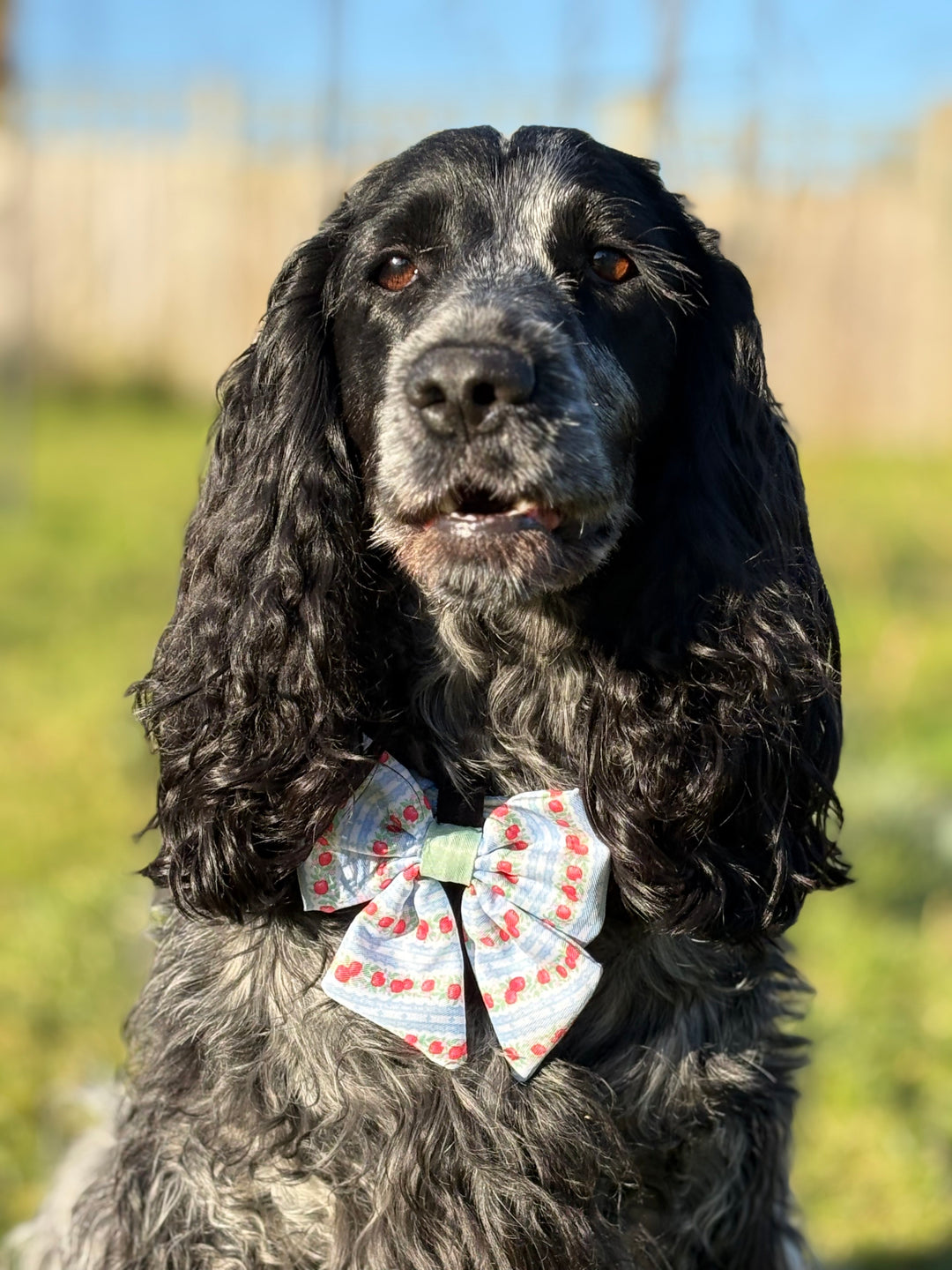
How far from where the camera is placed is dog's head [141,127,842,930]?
9.19 ft

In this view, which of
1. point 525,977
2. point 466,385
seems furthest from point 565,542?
point 525,977

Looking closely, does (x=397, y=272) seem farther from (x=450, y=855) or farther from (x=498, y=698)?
(x=450, y=855)

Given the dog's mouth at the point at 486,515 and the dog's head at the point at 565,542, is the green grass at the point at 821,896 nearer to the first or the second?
the dog's head at the point at 565,542

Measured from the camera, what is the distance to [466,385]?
2496mm

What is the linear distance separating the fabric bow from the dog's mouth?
0.52 m

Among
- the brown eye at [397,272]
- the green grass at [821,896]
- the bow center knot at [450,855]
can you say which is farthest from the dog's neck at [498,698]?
the green grass at [821,896]

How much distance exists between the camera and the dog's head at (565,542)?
2.80 meters

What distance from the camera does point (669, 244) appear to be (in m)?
2.96

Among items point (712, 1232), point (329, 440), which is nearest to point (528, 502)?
point (329, 440)

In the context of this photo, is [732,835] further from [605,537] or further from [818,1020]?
[818,1020]

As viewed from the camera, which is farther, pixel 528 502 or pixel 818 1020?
pixel 818 1020

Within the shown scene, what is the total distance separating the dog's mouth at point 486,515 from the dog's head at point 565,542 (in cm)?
2

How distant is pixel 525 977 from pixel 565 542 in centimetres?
82

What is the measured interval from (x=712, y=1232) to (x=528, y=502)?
1.68 m
